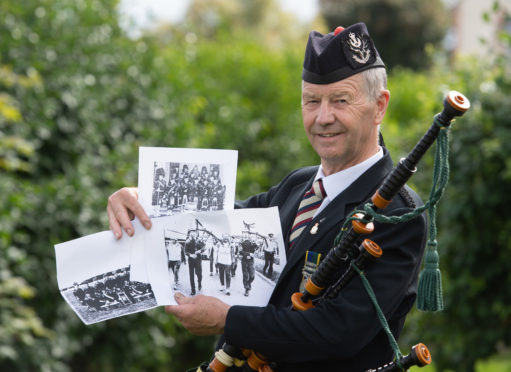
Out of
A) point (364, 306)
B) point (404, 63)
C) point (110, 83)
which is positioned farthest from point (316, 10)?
point (364, 306)

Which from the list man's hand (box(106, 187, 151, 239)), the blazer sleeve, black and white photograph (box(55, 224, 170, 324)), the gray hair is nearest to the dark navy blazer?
the blazer sleeve

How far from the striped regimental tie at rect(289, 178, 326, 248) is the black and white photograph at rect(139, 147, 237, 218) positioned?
0.85 ft

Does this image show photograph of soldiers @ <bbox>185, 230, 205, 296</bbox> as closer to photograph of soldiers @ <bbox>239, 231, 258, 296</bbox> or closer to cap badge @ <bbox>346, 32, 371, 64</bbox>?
photograph of soldiers @ <bbox>239, 231, 258, 296</bbox>

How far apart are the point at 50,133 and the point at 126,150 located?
0.73 meters

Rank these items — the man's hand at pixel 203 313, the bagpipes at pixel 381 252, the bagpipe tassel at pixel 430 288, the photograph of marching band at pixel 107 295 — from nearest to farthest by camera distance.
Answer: the bagpipes at pixel 381 252 < the bagpipe tassel at pixel 430 288 < the man's hand at pixel 203 313 < the photograph of marching band at pixel 107 295

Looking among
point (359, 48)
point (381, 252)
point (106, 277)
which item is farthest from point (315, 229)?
point (106, 277)

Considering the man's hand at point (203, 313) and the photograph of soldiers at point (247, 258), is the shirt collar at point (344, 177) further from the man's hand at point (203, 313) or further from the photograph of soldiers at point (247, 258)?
the man's hand at point (203, 313)

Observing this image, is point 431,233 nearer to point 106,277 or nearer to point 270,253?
point 270,253

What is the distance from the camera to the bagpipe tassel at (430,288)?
7.32 feet

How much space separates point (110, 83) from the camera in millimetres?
6164

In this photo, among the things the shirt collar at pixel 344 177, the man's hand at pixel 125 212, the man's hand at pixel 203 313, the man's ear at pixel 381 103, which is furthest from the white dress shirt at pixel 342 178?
the man's hand at pixel 125 212

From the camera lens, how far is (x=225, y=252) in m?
2.50

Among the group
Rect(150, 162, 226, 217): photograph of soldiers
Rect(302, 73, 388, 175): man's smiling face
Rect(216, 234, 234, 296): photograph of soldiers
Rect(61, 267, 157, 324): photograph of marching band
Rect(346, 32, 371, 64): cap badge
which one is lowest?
Rect(61, 267, 157, 324): photograph of marching band

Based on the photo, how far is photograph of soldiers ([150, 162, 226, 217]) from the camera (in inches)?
99.8
